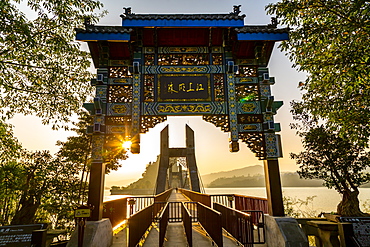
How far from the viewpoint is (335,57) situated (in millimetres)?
4859

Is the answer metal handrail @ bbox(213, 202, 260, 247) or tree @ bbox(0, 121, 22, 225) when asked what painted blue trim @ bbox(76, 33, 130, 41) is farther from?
metal handrail @ bbox(213, 202, 260, 247)

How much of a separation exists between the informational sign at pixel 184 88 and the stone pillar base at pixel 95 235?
10.2 ft

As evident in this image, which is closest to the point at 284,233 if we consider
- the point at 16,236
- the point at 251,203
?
the point at 251,203

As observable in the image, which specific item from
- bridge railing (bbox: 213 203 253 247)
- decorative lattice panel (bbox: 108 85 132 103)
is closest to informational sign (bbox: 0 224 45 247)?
decorative lattice panel (bbox: 108 85 132 103)

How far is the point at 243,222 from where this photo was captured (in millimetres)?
4566

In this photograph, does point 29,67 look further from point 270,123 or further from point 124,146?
point 270,123

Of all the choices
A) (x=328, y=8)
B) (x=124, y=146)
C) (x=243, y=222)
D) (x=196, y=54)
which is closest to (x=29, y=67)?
(x=124, y=146)

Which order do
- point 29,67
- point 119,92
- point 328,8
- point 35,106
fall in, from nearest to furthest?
point 328,8
point 29,67
point 35,106
point 119,92

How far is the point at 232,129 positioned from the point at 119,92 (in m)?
2.94

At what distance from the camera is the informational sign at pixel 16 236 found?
3.97 meters

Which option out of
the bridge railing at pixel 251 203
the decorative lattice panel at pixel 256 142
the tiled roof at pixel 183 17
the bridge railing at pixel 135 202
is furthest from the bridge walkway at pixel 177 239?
the tiled roof at pixel 183 17

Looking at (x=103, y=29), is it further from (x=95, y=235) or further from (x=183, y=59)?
(x=95, y=235)

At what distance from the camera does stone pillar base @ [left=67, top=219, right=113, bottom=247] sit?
4512 millimetres

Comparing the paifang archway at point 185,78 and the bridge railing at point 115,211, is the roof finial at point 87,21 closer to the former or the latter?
the paifang archway at point 185,78
